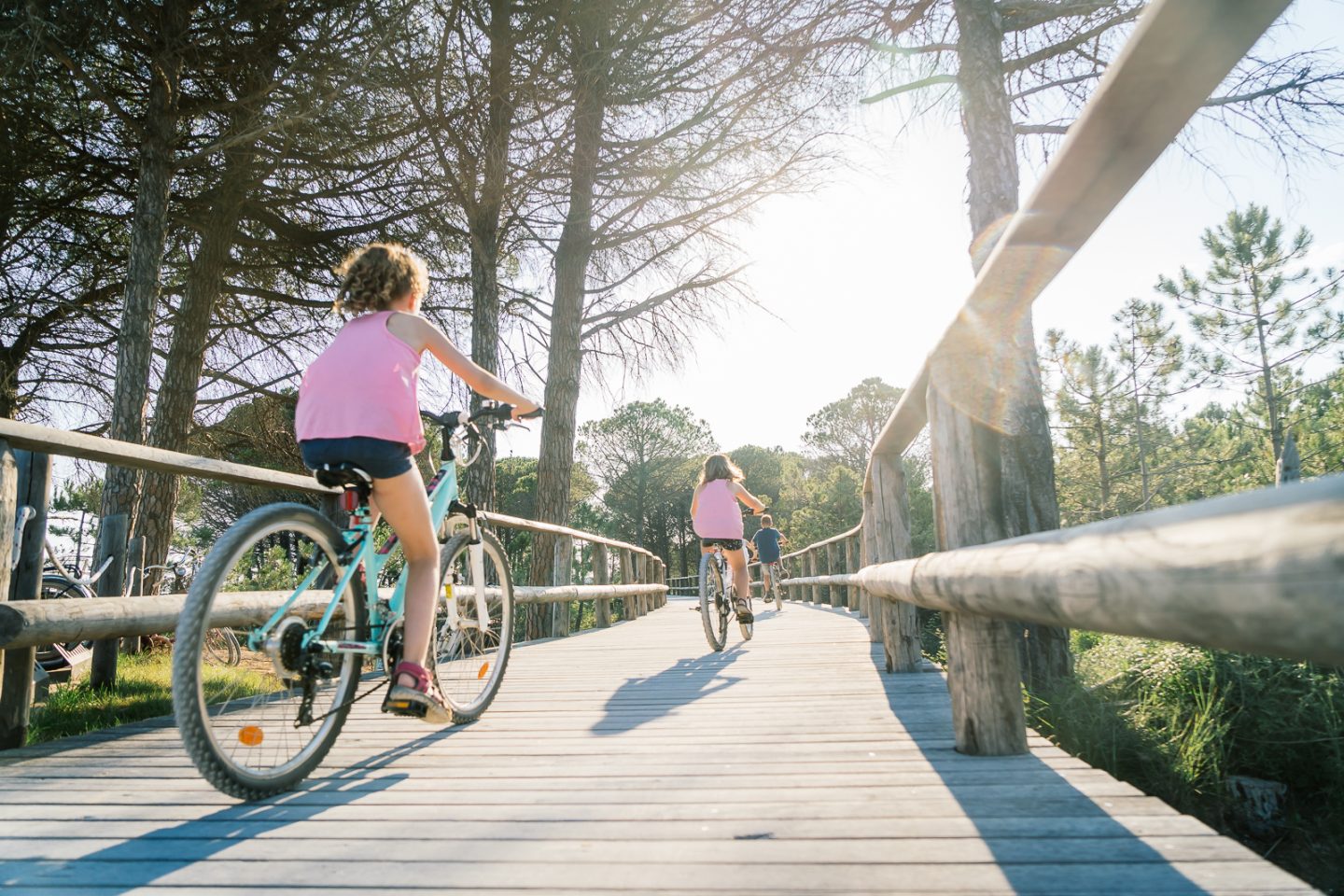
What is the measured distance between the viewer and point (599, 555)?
10.5 metres

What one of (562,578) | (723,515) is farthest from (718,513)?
(562,578)

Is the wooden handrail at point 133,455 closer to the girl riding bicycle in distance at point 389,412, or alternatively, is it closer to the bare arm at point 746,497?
the girl riding bicycle in distance at point 389,412

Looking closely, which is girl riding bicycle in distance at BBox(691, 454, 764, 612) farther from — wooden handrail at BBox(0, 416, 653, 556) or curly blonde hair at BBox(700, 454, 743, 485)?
wooden handrail at BBox(0, 416, 653, 556)

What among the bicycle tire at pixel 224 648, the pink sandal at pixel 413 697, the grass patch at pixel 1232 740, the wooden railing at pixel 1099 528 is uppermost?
the wooden railing at pixel 1099 528

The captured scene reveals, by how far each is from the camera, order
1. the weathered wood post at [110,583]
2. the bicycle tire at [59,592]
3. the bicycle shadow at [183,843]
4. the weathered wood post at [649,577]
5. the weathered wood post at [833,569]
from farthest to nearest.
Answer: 1. the weathered wood post at [649,577]
2. the weathered wood post at [833,569]
3. the bicycle tire at [59,592]
4. the weathered wood post at [110,583]
5. the bicycle shadow at [183,843]

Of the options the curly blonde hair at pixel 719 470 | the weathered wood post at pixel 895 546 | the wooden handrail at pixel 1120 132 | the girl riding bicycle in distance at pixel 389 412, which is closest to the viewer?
the wooden handrail at pixel 1120 132

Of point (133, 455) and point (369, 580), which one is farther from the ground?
point (133, 455)

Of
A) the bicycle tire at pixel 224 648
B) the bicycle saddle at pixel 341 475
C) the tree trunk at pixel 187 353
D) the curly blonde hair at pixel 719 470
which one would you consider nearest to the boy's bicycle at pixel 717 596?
the curly blonde hair at pixel 719 470

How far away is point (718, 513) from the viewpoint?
712cm

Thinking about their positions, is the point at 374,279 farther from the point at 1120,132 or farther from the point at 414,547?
the point at 1120,132

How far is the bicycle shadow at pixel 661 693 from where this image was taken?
3.39 meters

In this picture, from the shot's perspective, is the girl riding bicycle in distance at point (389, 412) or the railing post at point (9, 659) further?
the railing post at point (9, 659)

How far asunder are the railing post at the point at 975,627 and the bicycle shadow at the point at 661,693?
1.32 m

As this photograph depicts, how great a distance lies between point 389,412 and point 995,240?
16.1 ft
